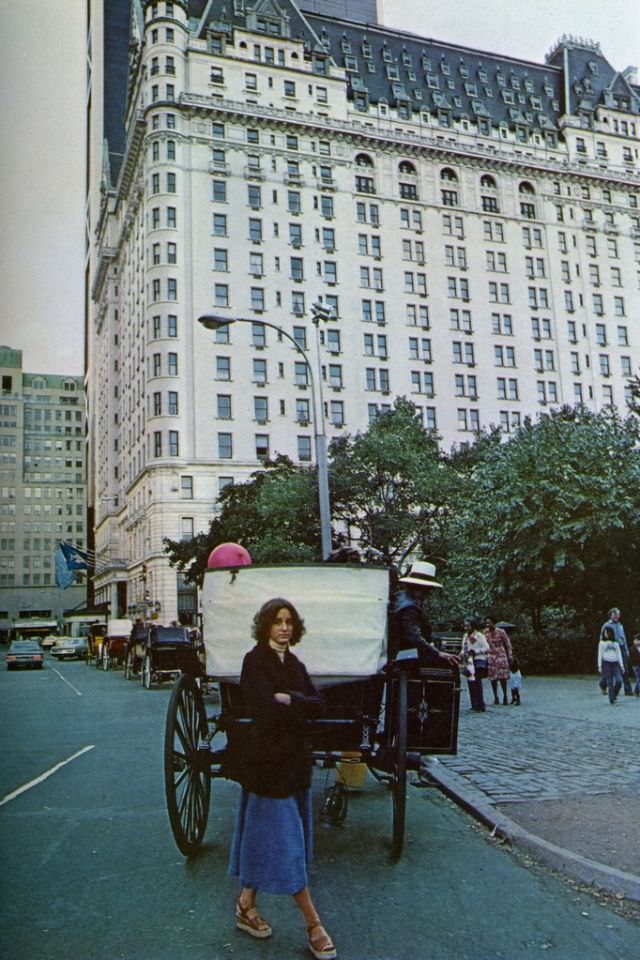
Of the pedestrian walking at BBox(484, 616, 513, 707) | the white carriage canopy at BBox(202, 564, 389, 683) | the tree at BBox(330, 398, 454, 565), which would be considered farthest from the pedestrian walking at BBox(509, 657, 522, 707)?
the tree at BBox(330, 398, 454, 565)

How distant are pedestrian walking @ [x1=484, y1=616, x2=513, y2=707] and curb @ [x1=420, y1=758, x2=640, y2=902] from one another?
31.5 feet

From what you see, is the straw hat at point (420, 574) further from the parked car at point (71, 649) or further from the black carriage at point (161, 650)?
the parked car at point (71, 649)

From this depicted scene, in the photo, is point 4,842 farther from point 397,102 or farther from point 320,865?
point 397,102

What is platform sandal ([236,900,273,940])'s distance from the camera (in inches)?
183

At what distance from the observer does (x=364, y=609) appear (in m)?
6.50

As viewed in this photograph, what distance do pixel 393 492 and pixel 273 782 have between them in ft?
116

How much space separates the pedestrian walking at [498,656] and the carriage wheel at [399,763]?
12.4m

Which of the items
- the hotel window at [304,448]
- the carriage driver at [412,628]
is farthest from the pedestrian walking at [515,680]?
the hotel window at [304,448]

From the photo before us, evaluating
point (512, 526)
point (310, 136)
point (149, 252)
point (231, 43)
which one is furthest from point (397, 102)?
point (512, 526)

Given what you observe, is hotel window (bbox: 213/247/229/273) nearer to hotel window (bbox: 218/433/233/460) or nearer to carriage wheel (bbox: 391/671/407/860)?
hotel window (bbox: 218/433/233/460)

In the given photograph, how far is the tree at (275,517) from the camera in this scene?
1497 inches

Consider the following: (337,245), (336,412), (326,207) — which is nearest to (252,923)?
(336,412)

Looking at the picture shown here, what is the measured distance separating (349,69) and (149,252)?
32.1 metres

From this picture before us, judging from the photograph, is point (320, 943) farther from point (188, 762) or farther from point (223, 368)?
point (223, 368)
